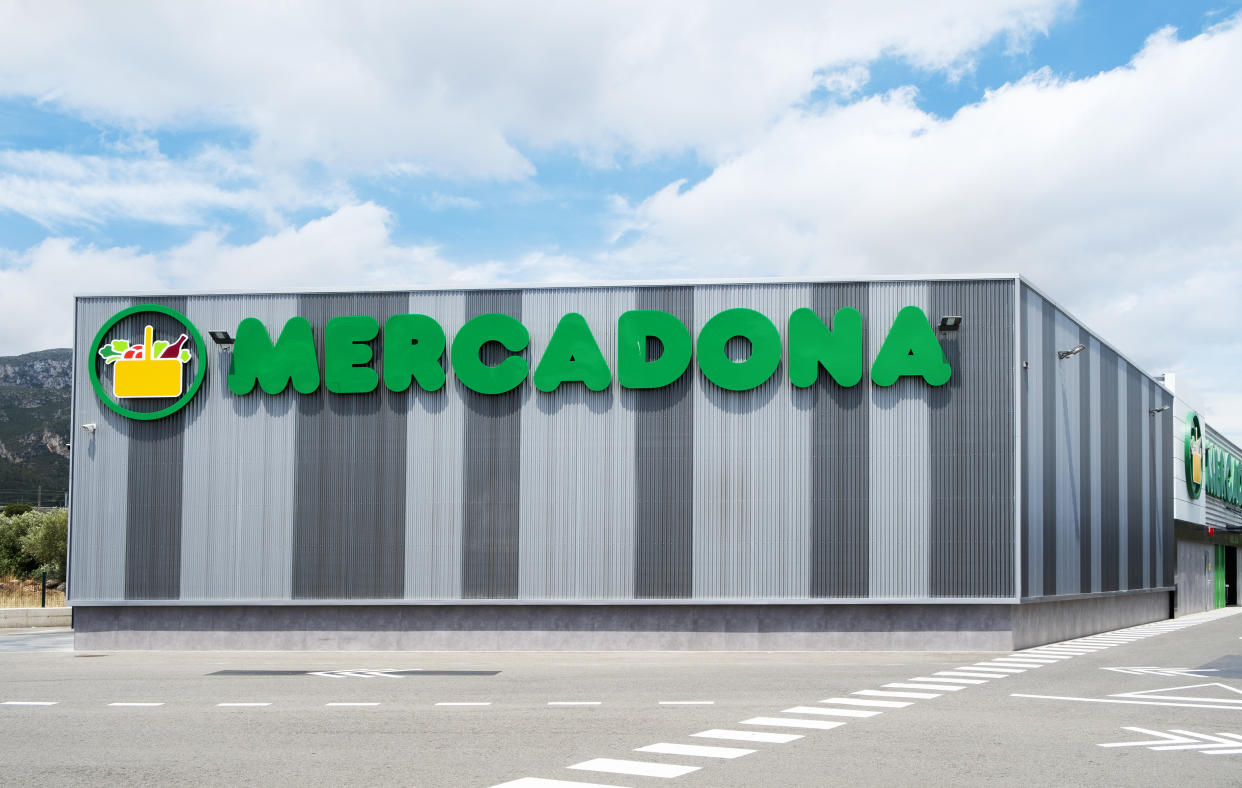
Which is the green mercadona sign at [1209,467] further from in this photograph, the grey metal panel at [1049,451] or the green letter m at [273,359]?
the green letter m at [273,359]

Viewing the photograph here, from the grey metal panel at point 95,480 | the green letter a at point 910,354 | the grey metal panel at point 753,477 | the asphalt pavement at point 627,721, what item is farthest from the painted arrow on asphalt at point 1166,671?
the grey metal panel at point 95,480

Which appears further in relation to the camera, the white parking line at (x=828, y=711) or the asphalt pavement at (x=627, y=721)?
the white parking line at (x=828, y=711)

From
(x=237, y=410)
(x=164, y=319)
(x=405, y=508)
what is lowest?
(x=405, y=508)

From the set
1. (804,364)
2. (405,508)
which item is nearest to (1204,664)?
(804,364)

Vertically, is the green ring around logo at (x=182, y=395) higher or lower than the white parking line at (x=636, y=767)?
higher

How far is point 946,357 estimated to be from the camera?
95.9 ft

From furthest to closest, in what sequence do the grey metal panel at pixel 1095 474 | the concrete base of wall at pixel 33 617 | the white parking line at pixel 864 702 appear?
1. the concrete base of wall at pixel 33 617
2. the grey metal panel at pixel 1095 474
3. the white parking line at pixel 864 702

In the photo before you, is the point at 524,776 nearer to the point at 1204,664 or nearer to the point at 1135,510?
the point at 1204,664

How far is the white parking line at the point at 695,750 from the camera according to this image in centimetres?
1298

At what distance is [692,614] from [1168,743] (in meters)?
15.6

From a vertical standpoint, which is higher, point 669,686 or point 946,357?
point 946,357

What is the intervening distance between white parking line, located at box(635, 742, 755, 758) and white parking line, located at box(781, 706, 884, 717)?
11.0 ft

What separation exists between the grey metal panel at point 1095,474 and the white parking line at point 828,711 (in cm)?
2251

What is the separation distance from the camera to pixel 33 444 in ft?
536
